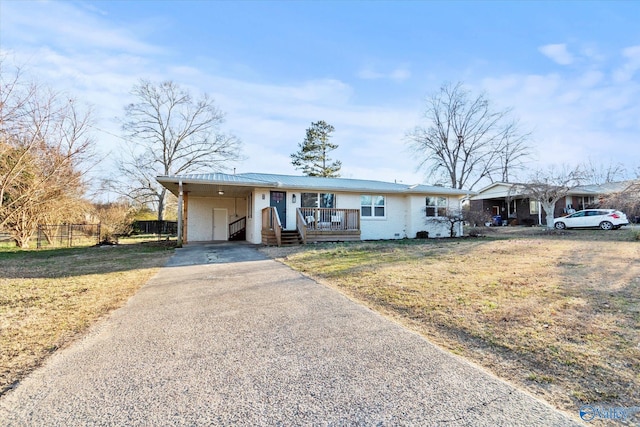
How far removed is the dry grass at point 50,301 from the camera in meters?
2.86

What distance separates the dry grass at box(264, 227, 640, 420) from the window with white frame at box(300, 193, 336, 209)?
6.38 m

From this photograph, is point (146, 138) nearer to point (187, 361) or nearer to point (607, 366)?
point (187, 361)

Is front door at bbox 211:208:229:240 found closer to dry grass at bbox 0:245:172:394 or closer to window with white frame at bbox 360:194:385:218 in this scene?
window with white frame at bbox 360:194:385:218

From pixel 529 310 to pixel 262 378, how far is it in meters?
3.48

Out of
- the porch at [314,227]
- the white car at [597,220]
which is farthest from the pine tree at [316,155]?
the white car at [597,220]

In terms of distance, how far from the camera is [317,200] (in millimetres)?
14797

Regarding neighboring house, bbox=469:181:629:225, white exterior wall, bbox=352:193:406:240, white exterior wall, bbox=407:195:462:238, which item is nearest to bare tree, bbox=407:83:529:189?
neighboring house, bbox=469:181:629:225

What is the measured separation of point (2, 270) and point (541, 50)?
63.0ft

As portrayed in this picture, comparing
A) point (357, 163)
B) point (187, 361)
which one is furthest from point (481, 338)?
point (357, 163)

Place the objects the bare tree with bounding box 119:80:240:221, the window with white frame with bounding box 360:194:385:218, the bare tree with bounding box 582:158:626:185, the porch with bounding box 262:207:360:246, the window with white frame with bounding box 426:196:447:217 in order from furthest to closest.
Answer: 1. the bare tree with bounding box 119:80:240:221
2. the bare tree with bounding box 582:158:626:185
3. the window with white frame with bounding box 426:196:447:217
4. the window with white frame with bounding box 360:194:385:218
5. the porch with bounding box 262:207:360:246

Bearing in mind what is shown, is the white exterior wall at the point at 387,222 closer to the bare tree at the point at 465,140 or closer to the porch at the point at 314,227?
the porch at the point at 314,227

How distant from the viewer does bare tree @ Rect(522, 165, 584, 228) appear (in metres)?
18.0

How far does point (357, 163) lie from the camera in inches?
1417

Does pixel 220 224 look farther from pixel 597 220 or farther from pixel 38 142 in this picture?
pixel 597 220
